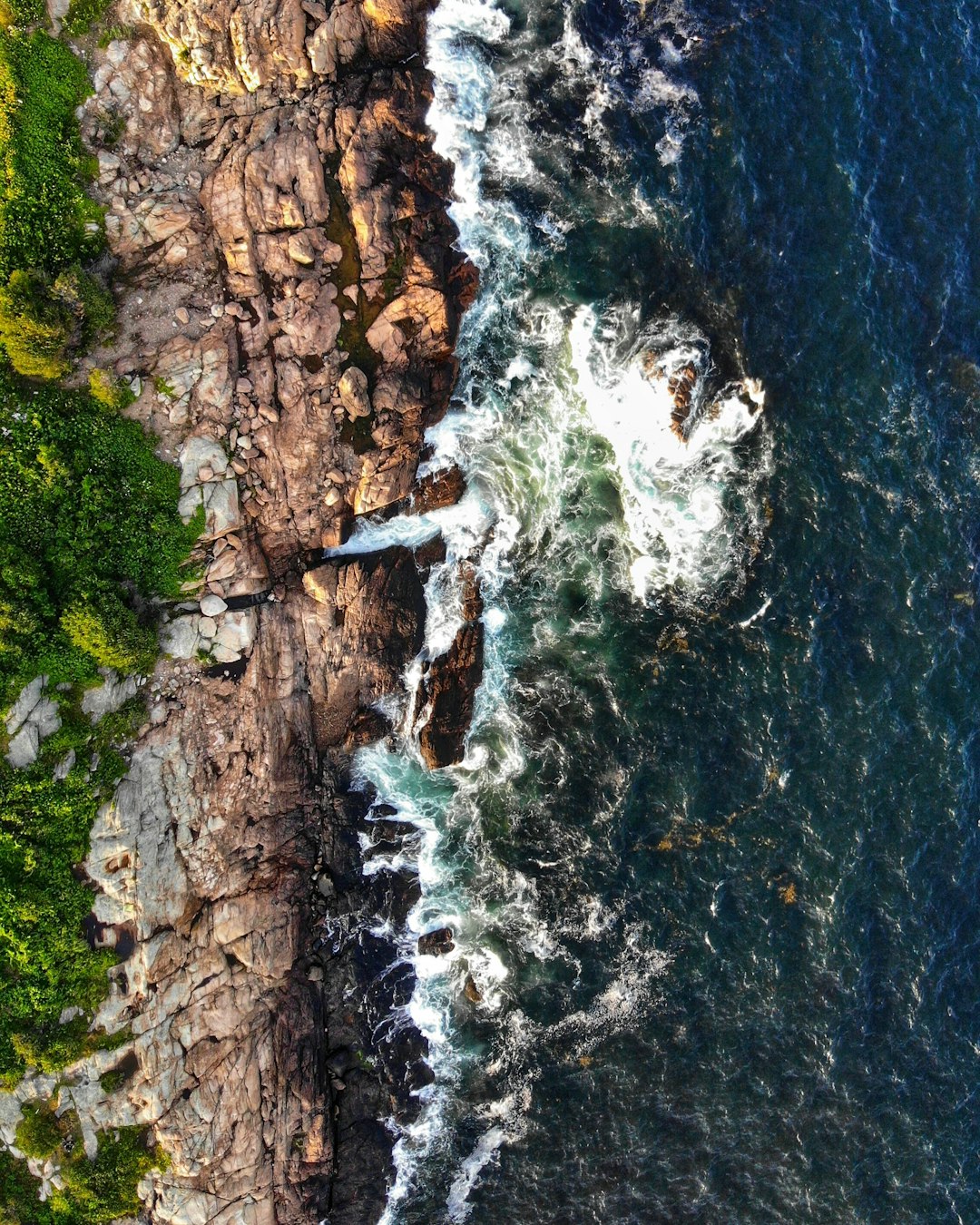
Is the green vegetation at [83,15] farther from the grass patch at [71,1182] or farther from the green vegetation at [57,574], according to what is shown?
the grass patch at [71,1182]

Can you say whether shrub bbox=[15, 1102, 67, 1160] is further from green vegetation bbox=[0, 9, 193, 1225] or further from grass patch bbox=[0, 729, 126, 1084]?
grass patch bbox=[0, 729, 126, 1084]

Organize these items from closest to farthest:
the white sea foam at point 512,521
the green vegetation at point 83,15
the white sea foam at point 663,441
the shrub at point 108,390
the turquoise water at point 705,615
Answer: the green vegetation at point 83,15 → the shrub at point 108,390 → the turquoise water at point 705,615 → the white sea foam at point 512,521 → the white sea foam at point 663,441

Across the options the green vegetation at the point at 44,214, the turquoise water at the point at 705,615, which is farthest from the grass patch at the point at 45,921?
the green vegetation at the point at 44,214

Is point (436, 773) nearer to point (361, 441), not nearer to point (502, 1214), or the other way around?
point (361, 441)

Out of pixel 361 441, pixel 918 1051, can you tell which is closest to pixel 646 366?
pixel 361 441

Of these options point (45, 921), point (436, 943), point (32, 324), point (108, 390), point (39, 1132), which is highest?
point (32, 324)

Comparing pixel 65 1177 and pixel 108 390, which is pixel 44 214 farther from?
pixel 65 1177

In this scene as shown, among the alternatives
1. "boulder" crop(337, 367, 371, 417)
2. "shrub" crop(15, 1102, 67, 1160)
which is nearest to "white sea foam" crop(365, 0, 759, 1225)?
"boulder" crop(337, 367, 371, 417)

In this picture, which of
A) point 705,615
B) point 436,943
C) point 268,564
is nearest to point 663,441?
point 705,615
